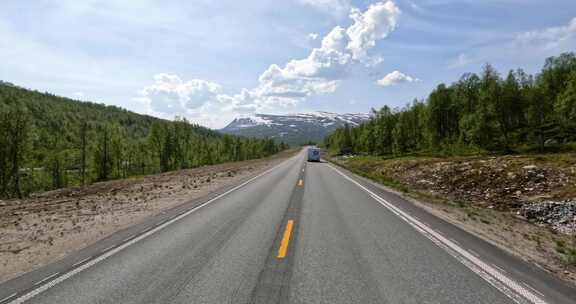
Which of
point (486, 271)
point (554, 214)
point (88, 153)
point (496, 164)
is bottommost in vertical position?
point (554, 214)

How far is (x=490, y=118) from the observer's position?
46375 mm

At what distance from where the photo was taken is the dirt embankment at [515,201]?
6.68 metres

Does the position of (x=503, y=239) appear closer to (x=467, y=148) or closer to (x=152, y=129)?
(x=467, y=148)

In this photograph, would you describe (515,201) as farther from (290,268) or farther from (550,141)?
(550,141)

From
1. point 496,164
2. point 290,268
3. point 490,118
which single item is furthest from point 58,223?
point 490,118

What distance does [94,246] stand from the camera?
627 cm

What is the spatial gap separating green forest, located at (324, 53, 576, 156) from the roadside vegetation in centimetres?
19

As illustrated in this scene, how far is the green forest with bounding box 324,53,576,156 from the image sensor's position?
45031mm

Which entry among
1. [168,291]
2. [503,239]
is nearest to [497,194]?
[503,239]

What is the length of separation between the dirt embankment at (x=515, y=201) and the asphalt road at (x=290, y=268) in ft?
3.73

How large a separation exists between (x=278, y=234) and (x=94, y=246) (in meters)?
4.23

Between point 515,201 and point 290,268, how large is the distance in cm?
1392

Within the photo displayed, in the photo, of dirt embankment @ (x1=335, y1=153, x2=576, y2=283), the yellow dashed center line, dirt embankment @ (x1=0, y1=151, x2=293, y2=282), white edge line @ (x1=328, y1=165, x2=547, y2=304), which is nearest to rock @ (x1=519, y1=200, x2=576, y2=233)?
dirt embankment @ (x1=335, y1=153, x2=576, y2=283)

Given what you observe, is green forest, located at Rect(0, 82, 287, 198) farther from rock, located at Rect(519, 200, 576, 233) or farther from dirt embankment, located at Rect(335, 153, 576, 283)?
rock, located at Rect(519, 200, 576, 233)
